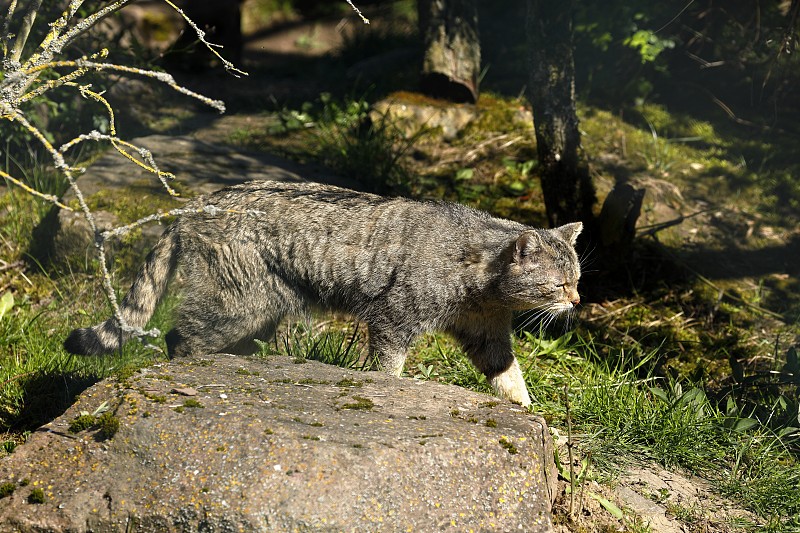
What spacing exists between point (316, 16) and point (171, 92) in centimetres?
497

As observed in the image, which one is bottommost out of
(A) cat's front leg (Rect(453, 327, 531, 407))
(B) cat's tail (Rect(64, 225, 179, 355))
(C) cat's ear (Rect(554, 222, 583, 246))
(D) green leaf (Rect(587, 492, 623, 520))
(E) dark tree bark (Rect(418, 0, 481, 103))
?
(D) green leaf (Rect(587, 492, 623, 520))

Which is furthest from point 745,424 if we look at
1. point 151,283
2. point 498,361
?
point 151,283

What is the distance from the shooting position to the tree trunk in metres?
6.17

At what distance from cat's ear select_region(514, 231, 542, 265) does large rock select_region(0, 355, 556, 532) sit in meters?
1.35

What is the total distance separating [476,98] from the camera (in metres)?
8.80

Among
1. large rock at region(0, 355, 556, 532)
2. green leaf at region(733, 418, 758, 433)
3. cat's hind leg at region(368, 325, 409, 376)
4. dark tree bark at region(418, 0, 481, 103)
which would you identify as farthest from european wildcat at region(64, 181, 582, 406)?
dark tree bark at region(418, 0, 481, 103)

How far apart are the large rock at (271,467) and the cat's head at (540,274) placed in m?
1.29

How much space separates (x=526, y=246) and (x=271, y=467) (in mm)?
2275

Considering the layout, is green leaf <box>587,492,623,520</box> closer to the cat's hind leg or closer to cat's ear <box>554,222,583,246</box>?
the cat's hind leg

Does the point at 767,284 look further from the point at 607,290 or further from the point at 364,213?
the point at 364,213

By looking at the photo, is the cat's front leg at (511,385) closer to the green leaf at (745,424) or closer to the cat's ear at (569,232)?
the cat's ear at (569,232)

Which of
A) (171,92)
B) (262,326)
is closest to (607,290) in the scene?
(262,326)

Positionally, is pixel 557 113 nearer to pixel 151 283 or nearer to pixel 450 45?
pixel 450 45

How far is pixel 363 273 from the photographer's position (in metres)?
5.07
